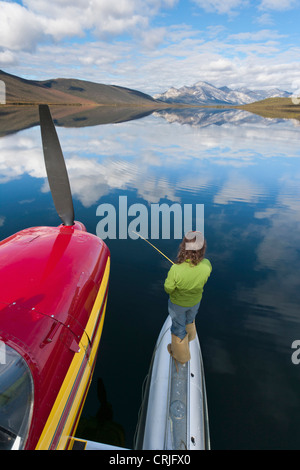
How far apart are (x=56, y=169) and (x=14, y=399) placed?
5.54 meters

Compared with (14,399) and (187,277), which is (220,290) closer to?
(187,277)

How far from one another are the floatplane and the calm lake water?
2.91 feet

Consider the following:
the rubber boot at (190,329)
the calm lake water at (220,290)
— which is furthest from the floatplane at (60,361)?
the calm lake water at (220,290)

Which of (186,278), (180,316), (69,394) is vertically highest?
(186,278)

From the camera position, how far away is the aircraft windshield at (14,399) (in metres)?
2.20

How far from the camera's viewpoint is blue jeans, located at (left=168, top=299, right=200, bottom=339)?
3727mm

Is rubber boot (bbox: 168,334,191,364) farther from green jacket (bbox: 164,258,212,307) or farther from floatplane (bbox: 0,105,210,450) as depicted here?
green jacket (bbox: 164,258,212,307)

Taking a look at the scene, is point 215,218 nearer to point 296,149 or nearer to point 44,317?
point 44,317

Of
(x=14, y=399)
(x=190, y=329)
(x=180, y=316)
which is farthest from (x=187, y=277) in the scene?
(x=14, y=399)

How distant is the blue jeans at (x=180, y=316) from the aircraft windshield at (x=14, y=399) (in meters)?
2.18

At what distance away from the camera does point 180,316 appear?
377 cm

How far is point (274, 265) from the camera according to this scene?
8.34 metres

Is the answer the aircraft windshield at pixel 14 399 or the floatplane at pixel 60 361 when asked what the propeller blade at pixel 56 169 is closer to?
the floatplane at pixel 60 361
